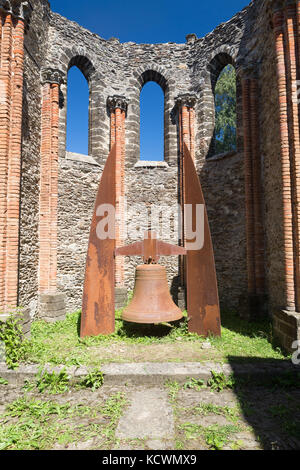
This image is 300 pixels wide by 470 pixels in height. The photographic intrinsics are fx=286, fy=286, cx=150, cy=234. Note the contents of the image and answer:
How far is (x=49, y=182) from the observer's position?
788 cm

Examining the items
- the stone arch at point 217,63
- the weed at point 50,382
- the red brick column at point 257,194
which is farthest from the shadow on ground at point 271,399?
the stone arch at point 217,63

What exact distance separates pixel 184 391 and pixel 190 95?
8.79 meters

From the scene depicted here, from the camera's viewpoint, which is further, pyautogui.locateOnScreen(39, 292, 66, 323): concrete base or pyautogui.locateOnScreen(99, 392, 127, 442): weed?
pyautogui.locateOnScreen(39, 292, 66, 323): concrete base

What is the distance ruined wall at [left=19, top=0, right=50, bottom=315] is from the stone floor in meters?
3.62

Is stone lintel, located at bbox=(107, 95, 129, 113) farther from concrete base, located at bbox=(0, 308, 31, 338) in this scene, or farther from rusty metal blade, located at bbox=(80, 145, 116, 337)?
concrete base, located at bbox=(0, 308, 31, 338)

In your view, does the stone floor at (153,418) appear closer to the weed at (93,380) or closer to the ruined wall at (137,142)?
the weed at (93,380)

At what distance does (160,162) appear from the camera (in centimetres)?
983

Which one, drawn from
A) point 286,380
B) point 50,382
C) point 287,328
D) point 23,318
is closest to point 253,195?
point 287,328

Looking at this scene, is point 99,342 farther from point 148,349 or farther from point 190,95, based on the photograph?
point 190,95

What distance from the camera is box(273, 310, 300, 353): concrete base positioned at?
183 inches

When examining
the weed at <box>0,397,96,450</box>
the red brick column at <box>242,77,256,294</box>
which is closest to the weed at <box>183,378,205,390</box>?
the weed at <box>0,397,96,450</box>

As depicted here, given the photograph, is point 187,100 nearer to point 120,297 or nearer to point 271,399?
point 120,297
